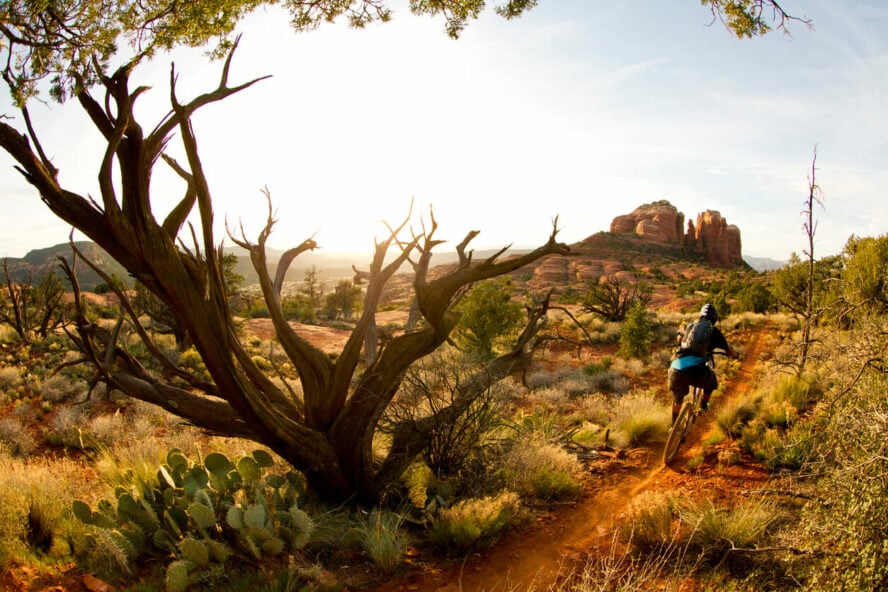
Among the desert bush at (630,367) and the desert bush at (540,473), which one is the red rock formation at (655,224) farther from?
the desert bush at (540,473)

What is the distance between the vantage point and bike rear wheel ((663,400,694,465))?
685 cm

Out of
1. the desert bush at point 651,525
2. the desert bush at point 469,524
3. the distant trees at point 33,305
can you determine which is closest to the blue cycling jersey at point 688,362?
the desert bush at point 651,525

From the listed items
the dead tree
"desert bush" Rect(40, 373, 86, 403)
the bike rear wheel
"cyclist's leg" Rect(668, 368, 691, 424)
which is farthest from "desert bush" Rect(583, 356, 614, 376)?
"desert bush" Rect(40, 373, 86, 403)

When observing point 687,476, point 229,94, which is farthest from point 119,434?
point 687,476

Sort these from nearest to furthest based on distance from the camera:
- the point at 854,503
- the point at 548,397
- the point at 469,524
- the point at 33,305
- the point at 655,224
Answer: the point at 854,503
the point at 469,524
the point at 548,397
the point at 33,305
the point at 655,224

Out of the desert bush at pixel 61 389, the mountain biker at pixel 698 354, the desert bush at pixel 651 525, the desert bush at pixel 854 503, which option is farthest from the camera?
the desert bush at pixel 61 389

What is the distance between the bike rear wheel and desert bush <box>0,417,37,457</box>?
9876mm

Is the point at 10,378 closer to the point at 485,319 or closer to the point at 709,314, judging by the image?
the point at 485,319

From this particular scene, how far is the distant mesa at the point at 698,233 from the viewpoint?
287 ft

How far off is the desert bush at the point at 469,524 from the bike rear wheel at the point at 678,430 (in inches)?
113

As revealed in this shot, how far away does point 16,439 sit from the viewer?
8750 millimetres

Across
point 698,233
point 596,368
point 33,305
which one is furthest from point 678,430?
point 698,233

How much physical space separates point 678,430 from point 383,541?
14.8ft

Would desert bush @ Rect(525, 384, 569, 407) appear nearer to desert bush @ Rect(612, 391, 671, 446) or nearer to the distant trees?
desert bush @ Rect(612, 391, 671, 446)
